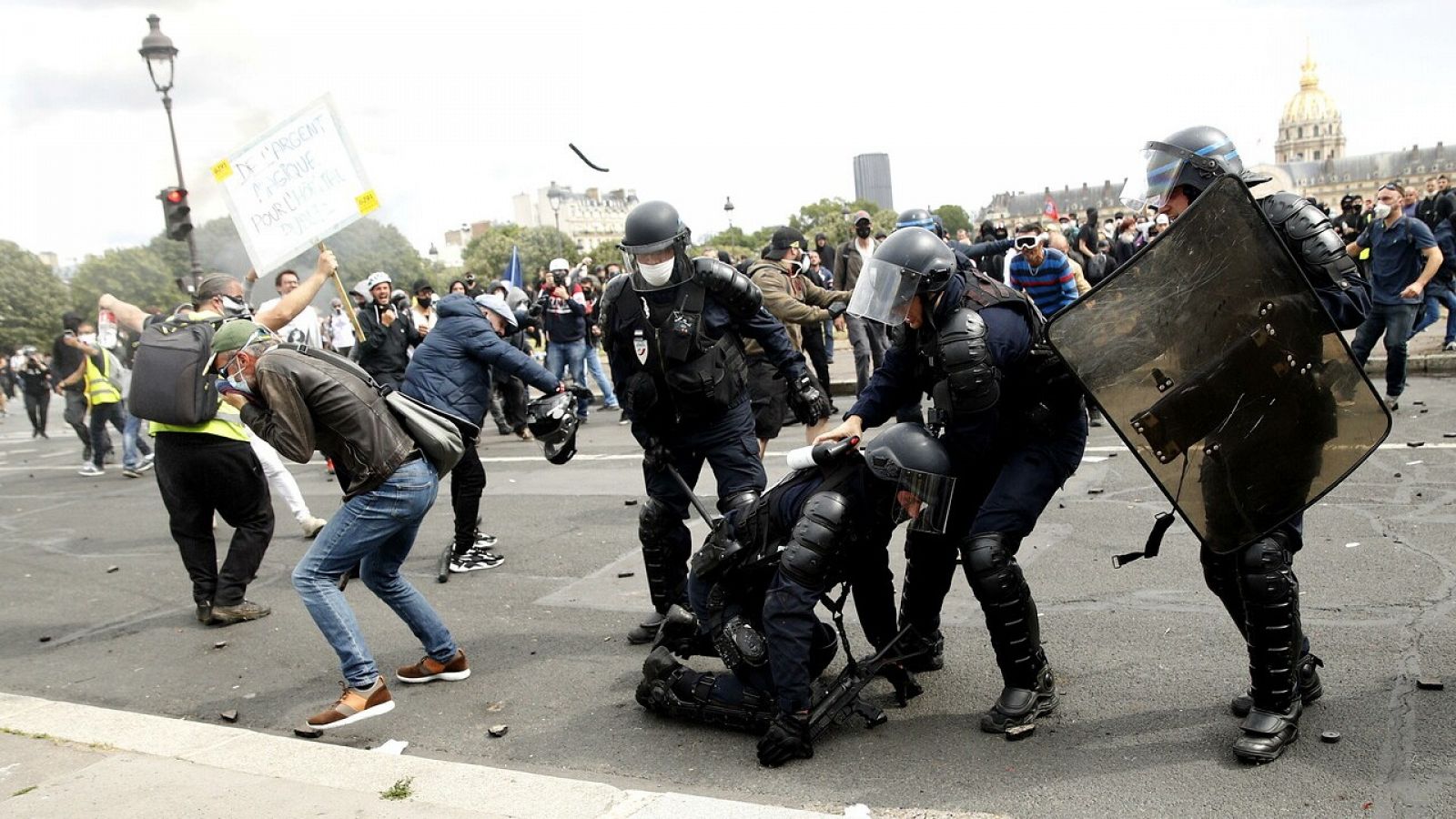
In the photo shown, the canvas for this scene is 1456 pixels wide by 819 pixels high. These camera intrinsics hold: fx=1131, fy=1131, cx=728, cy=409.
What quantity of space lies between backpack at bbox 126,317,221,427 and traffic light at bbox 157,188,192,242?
8655 millimetres

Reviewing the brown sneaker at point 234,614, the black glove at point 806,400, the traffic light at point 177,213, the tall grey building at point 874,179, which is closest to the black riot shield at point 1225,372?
the black glove at point 806,400

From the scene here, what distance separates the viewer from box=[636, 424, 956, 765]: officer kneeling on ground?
359 centimetres

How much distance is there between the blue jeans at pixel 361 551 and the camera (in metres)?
4.42

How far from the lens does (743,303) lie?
4.89m

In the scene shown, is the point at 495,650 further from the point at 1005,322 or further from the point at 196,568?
the point at 1005,322

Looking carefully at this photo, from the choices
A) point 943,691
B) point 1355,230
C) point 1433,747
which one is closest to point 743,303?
point 943,691

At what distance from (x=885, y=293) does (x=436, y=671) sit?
2.57m

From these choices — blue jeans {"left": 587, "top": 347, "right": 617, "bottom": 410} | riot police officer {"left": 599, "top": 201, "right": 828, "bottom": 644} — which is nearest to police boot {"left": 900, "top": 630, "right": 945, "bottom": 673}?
riot police officer {"left": 599, "top": 201, "right": 828, "bottom": 644}

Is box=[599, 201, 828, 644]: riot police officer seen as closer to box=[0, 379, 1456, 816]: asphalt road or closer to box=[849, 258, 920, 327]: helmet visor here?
box=[0, 379, 1456, 816]: asphalt road

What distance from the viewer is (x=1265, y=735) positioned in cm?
328

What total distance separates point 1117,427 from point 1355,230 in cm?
1332

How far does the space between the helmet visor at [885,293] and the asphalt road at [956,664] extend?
1.41 metres

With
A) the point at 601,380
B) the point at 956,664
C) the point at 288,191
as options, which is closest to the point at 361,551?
the point at 956,664

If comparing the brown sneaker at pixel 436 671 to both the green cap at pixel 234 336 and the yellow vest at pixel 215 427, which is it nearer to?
the green cap at pixel 234 336
